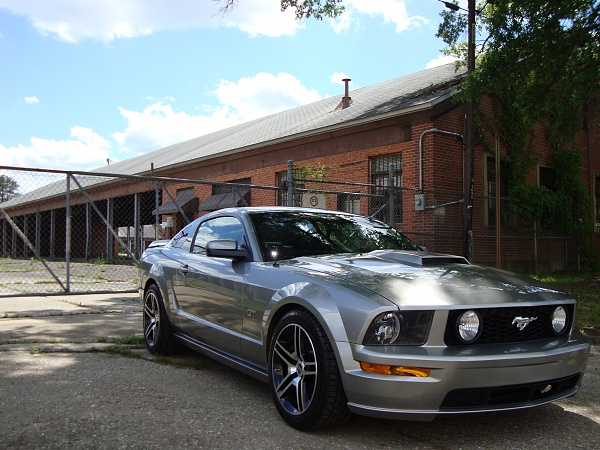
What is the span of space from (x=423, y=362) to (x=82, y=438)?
76.7 inches

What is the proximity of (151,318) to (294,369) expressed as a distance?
101 inches

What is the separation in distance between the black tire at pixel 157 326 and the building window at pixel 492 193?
10.8 meters

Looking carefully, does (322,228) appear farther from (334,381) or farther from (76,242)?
(76,242)

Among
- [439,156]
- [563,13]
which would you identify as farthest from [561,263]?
[563,13]

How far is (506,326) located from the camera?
3.07 metres

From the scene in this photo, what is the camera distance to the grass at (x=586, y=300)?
23.1ft

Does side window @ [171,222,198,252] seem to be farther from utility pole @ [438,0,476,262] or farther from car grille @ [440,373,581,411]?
utility pole @ [438,0,476,262]

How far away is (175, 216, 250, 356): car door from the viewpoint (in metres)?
4.02

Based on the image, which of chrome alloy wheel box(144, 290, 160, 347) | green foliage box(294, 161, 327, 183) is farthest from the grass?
green foliage box(294, 161, 327, 183)

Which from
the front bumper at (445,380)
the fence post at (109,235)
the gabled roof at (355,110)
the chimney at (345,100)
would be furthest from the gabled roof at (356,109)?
the front bumper at (445,380)

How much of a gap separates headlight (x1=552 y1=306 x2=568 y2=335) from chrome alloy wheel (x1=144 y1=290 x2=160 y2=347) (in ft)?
11.4

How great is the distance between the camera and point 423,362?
281cm

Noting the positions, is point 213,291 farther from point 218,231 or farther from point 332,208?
point 332,208

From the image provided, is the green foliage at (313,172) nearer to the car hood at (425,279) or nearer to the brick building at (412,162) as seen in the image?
the brick building at (412,162)
